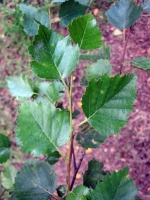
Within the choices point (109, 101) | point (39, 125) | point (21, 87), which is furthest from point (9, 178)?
point (109, 101)

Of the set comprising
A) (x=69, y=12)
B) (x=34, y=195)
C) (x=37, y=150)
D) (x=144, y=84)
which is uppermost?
(x=69, y=12)

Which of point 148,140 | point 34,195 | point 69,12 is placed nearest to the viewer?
point 34,195

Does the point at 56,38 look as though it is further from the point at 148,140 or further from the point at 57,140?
the point at 148,140

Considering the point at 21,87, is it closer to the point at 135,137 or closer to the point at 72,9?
the point at 72,9

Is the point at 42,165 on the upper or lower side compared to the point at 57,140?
lower

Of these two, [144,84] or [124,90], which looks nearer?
[124,90]

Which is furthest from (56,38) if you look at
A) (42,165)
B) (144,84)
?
(144,84)
